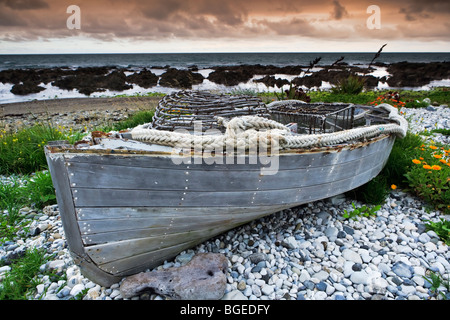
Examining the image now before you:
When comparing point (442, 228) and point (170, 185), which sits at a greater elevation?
point (170, 185)

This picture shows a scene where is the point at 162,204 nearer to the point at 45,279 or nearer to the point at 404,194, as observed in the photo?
the point at 45,279

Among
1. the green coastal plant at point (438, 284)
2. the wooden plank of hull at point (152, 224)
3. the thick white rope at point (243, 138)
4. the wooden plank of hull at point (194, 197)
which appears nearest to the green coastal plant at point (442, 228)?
the green coastal plant at point (438, 284)

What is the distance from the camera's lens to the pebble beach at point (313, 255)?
204 centimetres

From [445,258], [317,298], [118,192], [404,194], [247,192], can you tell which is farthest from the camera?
[404,194]

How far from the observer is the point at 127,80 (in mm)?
21625

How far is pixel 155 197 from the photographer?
1.92 m

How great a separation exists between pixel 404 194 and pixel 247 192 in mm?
2272

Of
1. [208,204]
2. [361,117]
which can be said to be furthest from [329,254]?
[361,117]

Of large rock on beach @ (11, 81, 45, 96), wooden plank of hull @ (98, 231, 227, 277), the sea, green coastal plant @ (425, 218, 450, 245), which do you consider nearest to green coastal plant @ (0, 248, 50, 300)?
wooden plank of hull @ (98, 231, 227, 277)

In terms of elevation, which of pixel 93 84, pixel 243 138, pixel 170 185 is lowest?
pixel 170 185

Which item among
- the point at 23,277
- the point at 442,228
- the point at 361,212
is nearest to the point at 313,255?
the point at 361,212

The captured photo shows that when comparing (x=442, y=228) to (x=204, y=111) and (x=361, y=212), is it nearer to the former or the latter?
(x=361, y=212)

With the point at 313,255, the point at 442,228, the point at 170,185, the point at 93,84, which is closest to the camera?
the point at 170,185

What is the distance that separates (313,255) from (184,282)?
3.67ft
